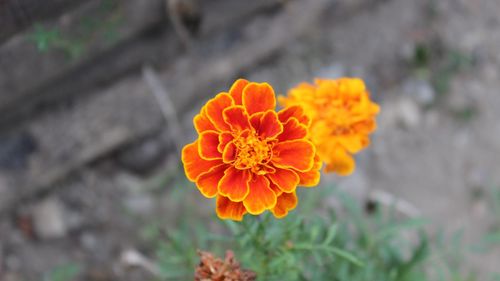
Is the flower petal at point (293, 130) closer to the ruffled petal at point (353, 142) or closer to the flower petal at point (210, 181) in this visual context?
the flower petal at point (210, 181)

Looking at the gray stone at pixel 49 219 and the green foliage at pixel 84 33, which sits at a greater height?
the green foliage at pixel 84 33

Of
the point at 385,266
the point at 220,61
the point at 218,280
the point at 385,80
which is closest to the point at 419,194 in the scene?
the point at 385,80

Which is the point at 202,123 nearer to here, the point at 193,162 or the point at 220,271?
the point at 193,162

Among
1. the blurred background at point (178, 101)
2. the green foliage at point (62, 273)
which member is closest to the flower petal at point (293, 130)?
the blurred background at point (178, 101)

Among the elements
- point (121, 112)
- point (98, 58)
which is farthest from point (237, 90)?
point (121, 112)

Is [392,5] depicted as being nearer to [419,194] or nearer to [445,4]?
[445,4]
